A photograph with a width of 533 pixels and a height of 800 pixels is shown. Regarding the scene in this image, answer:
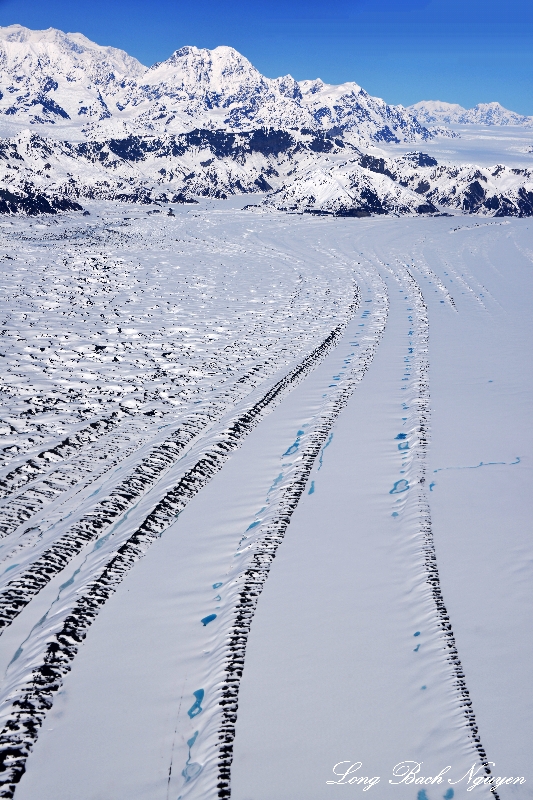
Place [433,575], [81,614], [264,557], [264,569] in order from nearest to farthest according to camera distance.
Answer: [81,614] → [433,575] → [264,569] → [264,557]

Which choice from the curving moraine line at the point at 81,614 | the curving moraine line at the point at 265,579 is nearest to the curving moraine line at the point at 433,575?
the curving moraine line at the point at 265,579

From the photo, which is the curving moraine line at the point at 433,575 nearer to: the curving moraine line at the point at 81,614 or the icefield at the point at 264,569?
the icefield at the point at 264,569

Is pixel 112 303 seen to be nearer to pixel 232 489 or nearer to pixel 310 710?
pixel 232 489

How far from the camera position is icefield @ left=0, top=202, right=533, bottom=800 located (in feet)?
15.3

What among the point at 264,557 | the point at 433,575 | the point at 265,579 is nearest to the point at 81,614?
the point at 265,579

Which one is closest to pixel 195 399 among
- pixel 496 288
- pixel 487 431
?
pixel 487 431

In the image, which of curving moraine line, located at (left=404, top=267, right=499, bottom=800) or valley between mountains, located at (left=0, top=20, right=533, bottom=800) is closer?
valley between mountains, located at (left=0, top=20, right=533, bottom=800)

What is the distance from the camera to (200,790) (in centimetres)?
439

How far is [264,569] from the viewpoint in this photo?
23.0ft

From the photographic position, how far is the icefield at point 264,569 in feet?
15.3

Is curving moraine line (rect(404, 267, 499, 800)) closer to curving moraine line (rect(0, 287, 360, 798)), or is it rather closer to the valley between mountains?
the valley between mountains

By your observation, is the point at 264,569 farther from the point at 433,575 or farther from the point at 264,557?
the point at 433,575

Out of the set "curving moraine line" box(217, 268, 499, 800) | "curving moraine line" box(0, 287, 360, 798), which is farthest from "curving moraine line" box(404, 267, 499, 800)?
"curving moraine line" box(0, 287, 360, 798)

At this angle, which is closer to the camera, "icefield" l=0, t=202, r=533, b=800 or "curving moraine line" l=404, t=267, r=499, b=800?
"icefield" l=0, t=202, r=533, b=800
